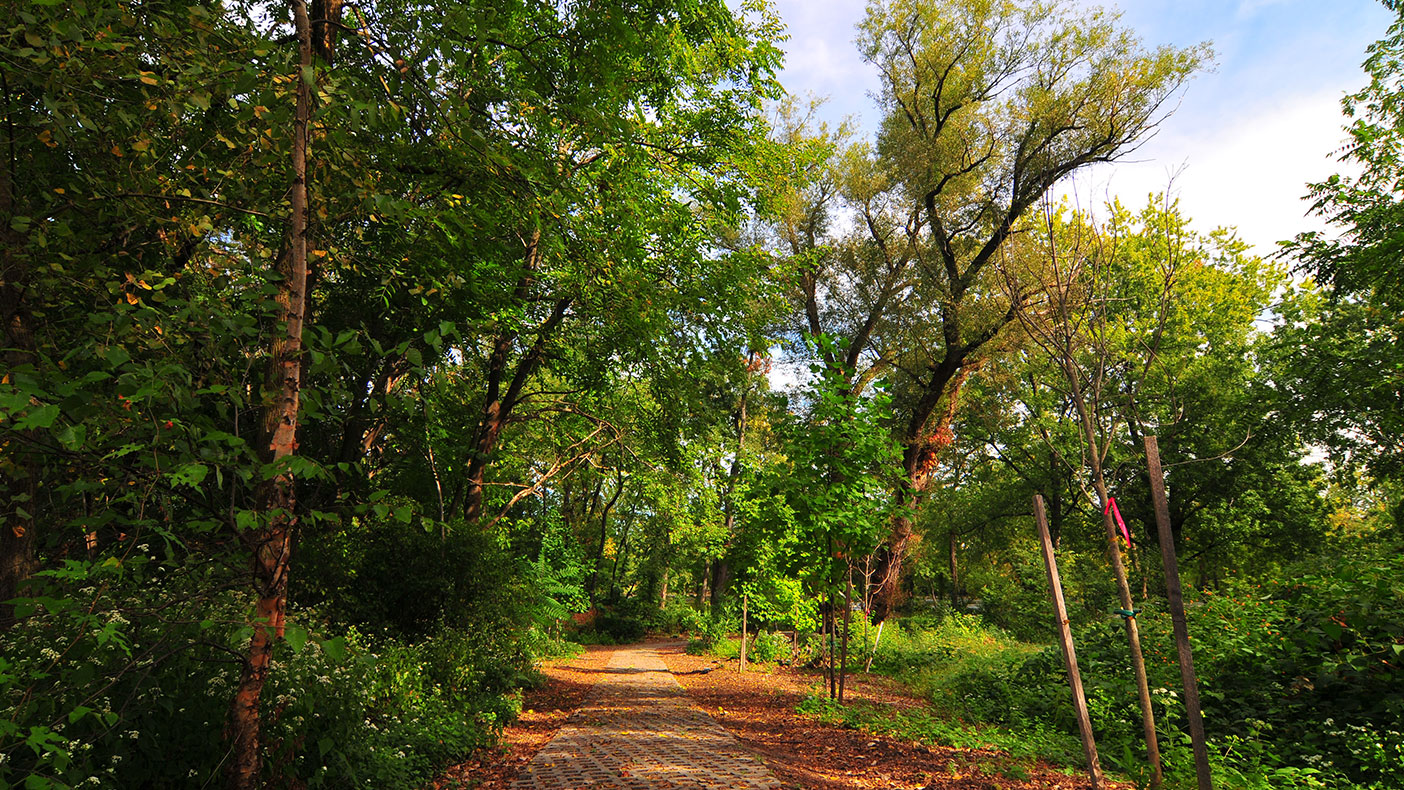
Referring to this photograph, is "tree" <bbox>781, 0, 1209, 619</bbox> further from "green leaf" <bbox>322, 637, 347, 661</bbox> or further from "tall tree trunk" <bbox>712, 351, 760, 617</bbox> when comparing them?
"green leaf" <bbox>322, 637, 347, 661</bbox>

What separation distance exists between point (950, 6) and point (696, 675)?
16547mm

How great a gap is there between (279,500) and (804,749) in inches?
244

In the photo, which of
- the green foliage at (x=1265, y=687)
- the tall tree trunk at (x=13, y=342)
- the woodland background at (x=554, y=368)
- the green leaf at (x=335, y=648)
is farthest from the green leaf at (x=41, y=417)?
the green foliage at (x=1265, y=687)

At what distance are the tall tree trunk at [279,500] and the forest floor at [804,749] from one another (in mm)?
2990

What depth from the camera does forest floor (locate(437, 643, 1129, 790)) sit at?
5.42 metres

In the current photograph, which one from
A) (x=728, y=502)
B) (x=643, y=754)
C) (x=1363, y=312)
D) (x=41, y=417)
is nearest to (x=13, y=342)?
(x=41, y=417)

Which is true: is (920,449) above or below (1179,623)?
above

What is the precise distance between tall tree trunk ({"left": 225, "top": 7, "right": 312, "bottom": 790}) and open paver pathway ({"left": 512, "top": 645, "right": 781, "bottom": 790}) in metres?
3.08

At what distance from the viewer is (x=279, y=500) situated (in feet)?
8.96

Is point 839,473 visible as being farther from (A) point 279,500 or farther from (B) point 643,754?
(A) point 279,500

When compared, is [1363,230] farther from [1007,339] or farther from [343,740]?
[343,740]

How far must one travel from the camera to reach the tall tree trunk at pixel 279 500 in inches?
106

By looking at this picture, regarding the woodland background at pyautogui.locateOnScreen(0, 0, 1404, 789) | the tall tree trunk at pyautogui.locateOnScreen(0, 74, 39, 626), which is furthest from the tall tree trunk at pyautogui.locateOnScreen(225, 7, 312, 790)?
the tall tree trunk at pyautogui.locateOnScreen(0, 74, 39, 626)

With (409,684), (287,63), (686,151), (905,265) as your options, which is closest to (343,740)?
(409,684)
